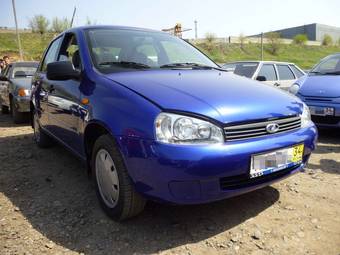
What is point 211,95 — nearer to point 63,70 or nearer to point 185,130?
point 185,130

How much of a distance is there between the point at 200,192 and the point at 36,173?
2.47 m

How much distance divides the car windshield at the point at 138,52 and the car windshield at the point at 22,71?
5.20 meters

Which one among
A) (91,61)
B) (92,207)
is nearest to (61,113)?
(91,61)

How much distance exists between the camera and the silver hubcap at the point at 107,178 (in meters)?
2.66

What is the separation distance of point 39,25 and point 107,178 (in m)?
47.1

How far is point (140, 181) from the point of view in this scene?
233cm

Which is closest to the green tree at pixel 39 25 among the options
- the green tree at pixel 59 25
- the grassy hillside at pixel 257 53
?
the green tree at pixel 59 25

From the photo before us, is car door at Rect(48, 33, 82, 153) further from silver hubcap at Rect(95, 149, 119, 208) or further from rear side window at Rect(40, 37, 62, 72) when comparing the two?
silver hubcap at Rect(95, 149, 119, 208)

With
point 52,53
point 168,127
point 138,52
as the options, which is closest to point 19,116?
point 52,53

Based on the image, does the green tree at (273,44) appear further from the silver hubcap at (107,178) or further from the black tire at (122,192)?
the black tire at (122,192)

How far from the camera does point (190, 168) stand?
2.16 m

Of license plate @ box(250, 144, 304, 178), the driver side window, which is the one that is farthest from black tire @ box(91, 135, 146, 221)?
the driver side window

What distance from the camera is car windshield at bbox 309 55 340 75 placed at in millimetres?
6070

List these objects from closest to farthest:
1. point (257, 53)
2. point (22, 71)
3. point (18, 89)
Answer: point (18, 89), point (22, 71), point (257, 53)
